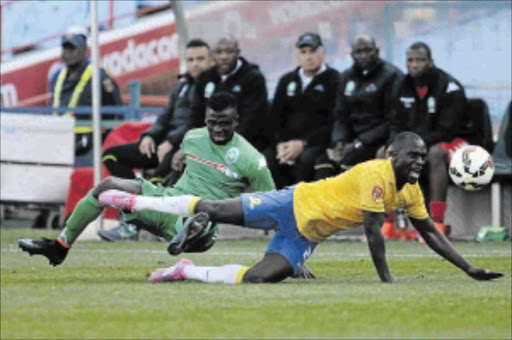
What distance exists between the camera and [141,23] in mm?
25766

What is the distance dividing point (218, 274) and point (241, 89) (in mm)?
6870

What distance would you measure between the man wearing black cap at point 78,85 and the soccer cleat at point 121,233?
282cm

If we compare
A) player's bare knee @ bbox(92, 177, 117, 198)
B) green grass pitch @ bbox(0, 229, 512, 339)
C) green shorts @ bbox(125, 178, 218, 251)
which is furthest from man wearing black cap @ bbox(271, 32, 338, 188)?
player's bare knee @ bbox(92, 177, 117, 198)

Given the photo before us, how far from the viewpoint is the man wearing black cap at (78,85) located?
19.1m

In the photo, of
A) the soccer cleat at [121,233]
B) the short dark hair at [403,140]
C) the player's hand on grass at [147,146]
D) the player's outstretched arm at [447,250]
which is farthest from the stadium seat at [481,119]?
the short dark hair at [403,140]

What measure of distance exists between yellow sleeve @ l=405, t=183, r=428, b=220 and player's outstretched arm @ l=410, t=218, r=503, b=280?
6cm

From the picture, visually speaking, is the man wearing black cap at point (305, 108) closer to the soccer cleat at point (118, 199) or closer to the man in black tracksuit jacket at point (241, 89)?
the man in black tracksuit jacket at point (241, 89)

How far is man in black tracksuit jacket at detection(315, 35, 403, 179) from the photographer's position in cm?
1609

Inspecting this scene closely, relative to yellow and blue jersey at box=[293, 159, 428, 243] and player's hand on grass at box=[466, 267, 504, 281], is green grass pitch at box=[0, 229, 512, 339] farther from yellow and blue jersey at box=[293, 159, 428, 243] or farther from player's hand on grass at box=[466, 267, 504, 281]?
yellow and blue jersey at box=[293, 159, 428, 243]

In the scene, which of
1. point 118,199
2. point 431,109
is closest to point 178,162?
point 431,109

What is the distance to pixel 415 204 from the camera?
9.74 meters

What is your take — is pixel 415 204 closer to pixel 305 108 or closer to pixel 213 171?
pixel 213 171

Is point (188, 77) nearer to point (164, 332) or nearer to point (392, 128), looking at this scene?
point (392, 128)

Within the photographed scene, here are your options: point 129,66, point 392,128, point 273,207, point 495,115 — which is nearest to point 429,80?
point 392,128
